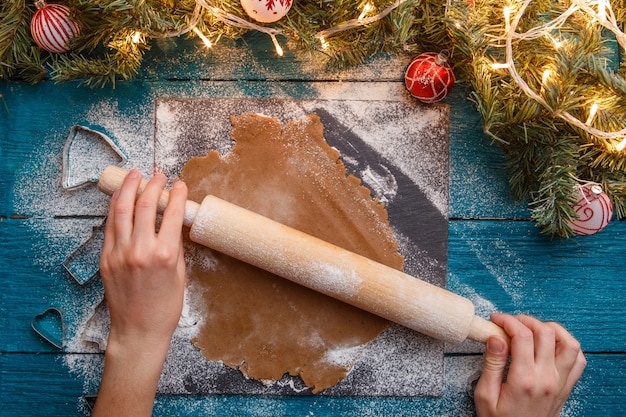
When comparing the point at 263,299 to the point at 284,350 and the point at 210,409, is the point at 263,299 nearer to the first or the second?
the point at 284,350

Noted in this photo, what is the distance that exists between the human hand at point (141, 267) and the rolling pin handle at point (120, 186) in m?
0.02

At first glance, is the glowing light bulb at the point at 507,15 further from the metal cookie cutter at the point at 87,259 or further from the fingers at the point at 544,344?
the metal cookie cutter at the point at 87,259

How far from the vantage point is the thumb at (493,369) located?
1019 mm

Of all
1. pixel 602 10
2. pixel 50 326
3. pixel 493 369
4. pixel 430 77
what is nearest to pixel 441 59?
pixel 430 77

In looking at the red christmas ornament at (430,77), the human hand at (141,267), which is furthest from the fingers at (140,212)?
the red christmas ornament at (430,77)

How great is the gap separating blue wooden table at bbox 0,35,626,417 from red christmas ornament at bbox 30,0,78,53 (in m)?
0.11

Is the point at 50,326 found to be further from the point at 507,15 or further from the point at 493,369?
the point at 507,15

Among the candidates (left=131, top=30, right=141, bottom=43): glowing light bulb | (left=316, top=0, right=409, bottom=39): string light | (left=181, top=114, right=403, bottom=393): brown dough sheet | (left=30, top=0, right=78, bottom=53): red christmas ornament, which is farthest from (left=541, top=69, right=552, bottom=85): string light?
(left=30, top=0, right=78, bottom=53): red christmas ornament

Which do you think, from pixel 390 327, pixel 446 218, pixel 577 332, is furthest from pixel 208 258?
pixel 577 332

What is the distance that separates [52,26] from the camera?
1001 mm

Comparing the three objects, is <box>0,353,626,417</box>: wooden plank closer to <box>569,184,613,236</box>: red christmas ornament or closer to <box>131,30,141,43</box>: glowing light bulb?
<box>569,184,613,236</box>: red christmas ornament

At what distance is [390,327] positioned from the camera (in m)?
1.11

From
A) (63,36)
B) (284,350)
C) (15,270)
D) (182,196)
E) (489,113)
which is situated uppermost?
(63,36)

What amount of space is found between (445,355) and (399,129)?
502 millimetres
